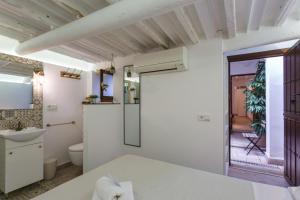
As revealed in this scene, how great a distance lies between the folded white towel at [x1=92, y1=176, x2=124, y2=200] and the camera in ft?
3.46

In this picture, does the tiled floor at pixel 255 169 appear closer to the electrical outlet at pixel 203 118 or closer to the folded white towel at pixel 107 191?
the electrical outlet at pixel 203 118

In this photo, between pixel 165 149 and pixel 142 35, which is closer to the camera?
pixel 142 35

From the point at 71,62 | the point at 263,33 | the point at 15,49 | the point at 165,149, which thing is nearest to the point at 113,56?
the point at 71,62

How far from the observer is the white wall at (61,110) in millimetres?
3092

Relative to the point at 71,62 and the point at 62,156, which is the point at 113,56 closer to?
the point at 71,62

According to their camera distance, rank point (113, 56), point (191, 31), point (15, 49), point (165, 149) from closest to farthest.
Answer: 1. point (191, 31)
2. point (15, 49)
3. point (165, 149)
4. point (113, 56)

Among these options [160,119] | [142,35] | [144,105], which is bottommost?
[160,119]

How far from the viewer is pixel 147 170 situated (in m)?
1.71

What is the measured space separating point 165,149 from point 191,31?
1876 mm

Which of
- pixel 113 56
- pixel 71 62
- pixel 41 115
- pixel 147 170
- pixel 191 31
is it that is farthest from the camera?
pixel 71 62

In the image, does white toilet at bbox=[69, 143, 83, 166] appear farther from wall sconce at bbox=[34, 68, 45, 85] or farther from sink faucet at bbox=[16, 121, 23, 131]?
wall sconce at bbox=[34, 68, 45, 85]

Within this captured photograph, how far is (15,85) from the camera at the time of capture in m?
2.64

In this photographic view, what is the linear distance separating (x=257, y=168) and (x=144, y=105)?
2.48 meters

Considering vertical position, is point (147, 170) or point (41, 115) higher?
point (41, 115)
